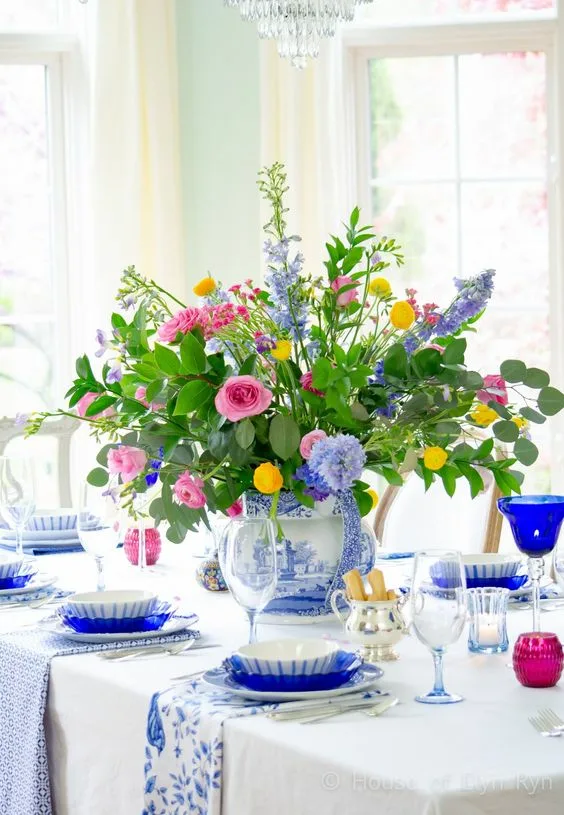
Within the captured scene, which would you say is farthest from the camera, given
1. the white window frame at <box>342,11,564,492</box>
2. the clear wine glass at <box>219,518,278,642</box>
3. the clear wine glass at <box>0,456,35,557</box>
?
the white window frame at <box>342,11,564,492</box>

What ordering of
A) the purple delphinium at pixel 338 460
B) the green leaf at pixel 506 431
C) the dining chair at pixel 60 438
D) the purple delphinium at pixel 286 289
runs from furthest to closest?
the dining chair at pixel 60 438 → the green leaf at pixel 506 431 → the purple delphinium at pixel 286 289 → the purple delphinium at pixel 338 460

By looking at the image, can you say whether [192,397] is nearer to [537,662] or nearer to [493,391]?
[493,391]

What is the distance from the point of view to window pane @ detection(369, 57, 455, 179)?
13.5ft

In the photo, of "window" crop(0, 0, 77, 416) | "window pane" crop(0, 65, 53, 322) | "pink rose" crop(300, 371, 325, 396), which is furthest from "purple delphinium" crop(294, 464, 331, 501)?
"window pane" crop(0, 65, 53, 322)

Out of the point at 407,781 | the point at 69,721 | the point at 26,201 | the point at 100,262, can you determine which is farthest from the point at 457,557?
Result: the point at 26,201

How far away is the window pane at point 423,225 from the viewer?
4.17m

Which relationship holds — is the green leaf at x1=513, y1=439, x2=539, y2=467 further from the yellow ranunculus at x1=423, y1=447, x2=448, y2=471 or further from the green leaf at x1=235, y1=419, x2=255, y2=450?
the green leaf at x1=235, y1=419, x2=255, y2=450

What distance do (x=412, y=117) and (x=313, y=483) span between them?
8.92 ft

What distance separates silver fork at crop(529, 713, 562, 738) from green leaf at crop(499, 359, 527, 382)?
66 centimetres

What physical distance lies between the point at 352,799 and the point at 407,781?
66 millimetres

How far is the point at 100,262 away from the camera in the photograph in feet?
13.4

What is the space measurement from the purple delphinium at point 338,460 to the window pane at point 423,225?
8.61 ft

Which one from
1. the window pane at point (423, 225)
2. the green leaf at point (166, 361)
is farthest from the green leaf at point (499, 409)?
the window pane at point (423, 225)

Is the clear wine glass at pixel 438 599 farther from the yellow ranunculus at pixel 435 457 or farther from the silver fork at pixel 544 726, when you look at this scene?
the yellow ranunculus at pixel 435 457
